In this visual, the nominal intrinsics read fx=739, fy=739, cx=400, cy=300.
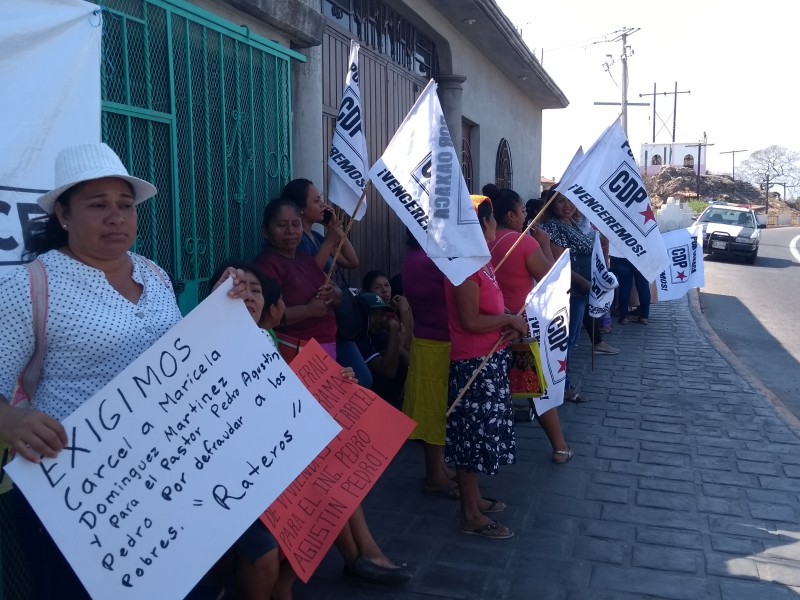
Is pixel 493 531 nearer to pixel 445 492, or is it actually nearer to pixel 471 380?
pixel 445 492

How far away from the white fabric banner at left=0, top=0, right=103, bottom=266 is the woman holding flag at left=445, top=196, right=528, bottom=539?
196 centimetres

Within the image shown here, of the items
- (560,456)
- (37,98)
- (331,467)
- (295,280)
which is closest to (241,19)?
(295,280)

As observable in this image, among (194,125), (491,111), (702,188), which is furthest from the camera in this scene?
(702,188)

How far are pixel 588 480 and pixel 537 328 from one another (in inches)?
40.1

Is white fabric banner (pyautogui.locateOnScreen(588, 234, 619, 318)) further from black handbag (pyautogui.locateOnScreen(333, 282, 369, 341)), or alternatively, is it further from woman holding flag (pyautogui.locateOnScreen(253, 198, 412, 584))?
woman holding flag (pyautogui.locateOnScreen(253, 198, 412, 584))

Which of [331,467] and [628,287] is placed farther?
[628,287]

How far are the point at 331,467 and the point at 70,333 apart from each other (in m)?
1.40

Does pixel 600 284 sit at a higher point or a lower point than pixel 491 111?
lower

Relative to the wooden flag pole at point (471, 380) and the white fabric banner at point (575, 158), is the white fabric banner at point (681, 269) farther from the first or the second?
the wooden flag pole at point (471, 380)

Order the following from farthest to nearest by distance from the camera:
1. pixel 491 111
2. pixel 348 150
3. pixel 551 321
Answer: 1. pixel 491 111
2. pixel 348 150
3. pixel 551 321

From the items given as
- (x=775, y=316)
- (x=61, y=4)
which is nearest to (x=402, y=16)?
(x=61, y=4)

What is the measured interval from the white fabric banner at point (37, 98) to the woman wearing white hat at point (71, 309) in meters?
0.45

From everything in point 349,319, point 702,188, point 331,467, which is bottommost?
point 331,467

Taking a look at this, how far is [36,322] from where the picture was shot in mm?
2035
